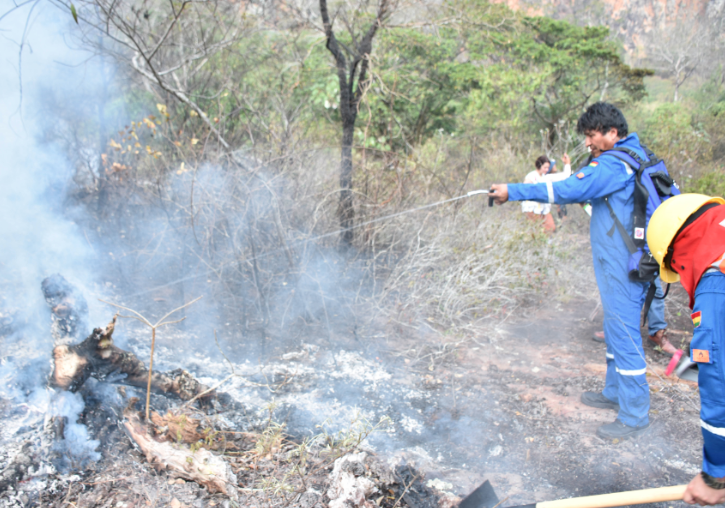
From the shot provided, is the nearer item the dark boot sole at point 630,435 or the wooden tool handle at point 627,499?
the wooden tool handle at point 627,499

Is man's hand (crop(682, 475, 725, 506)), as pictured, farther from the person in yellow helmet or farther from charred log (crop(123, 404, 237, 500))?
charred log (crop(123, 404, 237, 500))

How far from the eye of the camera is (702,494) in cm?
166

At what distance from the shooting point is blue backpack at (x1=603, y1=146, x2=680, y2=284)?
2.63m

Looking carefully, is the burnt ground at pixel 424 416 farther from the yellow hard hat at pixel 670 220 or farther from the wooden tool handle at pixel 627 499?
the yellow hard hat at pixel 670 220

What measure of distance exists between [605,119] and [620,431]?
2066 mm

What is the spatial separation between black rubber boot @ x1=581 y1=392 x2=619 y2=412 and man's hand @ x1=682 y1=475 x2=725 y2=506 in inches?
59.7

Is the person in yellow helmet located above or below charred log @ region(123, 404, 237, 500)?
above

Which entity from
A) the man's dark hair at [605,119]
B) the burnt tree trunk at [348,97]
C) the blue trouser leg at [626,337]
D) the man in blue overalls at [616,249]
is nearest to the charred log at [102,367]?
the burnt tree trunk at [348,97]

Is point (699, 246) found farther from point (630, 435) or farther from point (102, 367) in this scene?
point (102, 367)

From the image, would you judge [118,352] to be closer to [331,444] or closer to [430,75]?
[331,444]

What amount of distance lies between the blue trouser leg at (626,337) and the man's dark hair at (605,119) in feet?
2.94

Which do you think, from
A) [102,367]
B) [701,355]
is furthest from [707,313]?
[102,367]

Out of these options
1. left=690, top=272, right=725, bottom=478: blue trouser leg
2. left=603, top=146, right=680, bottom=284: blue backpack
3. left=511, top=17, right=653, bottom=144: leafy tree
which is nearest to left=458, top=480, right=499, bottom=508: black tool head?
left=690, top=272, right=725, bottom=478: blue trouser leg

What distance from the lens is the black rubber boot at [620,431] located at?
9.16 feet
